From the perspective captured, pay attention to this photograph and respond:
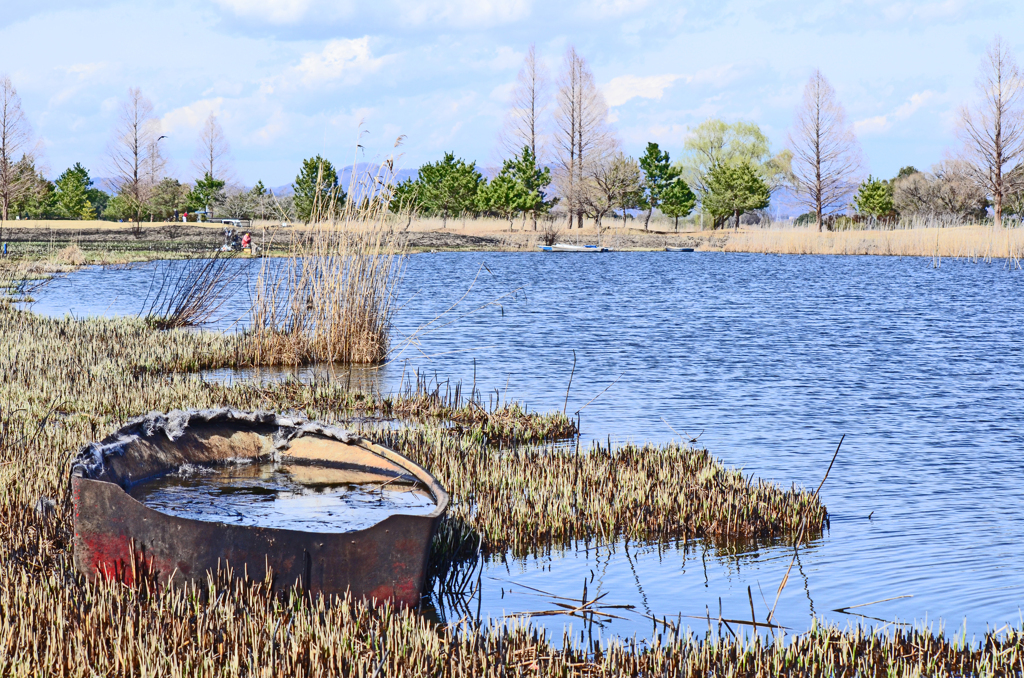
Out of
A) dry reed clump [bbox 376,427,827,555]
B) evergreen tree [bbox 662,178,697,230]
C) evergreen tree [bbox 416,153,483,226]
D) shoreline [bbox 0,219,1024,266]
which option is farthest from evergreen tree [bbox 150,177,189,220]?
dry reed clump [bbox 376,427,827,555]

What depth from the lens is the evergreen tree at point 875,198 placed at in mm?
79812

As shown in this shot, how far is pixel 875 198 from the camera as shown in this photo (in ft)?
262

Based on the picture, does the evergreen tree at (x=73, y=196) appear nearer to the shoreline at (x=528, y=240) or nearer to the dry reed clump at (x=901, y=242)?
the shoreline at (x=528, y=240)

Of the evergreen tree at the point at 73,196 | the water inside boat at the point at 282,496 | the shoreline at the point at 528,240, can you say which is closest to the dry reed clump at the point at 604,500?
the water inside boat at the point at 282,496

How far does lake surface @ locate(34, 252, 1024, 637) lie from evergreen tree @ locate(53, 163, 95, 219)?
181ft

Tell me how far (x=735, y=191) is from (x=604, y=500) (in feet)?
246

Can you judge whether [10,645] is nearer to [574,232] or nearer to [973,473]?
[973,473]

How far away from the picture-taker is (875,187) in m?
80.3

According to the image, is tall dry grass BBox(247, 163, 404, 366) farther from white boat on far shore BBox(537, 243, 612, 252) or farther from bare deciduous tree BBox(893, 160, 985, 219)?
bare deciduous tree BBox(893, 160, 985, 219)

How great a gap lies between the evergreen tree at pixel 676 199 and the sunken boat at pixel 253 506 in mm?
73914

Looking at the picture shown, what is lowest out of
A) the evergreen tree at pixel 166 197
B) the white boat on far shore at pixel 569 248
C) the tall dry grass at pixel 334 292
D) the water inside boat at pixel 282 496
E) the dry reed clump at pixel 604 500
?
the dry reed clump at pixel 604 500

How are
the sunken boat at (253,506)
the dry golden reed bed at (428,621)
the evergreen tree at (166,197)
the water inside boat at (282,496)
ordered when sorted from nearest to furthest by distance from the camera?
the dry golden reed bed at (428,621)
the sunken boat at (253,506)
the water inside boat at (282,496)
the evergreen tree at (166,197)

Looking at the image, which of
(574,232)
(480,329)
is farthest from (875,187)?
(480,329)

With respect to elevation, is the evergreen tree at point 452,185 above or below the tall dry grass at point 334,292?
above
